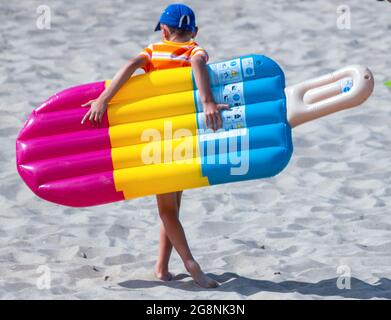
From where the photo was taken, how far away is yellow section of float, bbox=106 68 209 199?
432cm

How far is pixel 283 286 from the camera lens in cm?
440

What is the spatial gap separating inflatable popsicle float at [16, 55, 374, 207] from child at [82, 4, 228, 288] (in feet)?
0.17

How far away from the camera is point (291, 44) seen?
7.84 m

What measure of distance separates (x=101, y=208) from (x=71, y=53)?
2447 millimetres

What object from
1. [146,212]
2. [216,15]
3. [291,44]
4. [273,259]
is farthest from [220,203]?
[216,15]

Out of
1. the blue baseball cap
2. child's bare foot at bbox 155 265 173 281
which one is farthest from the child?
child's bare foot at bbox 155 265 173 281

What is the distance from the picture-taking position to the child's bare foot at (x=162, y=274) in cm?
454

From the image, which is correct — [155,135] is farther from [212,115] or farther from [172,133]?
[212,115]

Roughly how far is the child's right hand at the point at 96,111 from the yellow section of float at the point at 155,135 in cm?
5

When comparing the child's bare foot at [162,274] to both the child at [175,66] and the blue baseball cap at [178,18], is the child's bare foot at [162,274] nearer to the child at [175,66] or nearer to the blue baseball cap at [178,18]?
the child at [175,66]

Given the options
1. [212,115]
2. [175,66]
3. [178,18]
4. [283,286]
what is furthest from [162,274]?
[178,18]

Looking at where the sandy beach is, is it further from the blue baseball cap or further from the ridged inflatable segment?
the blue baseball cap

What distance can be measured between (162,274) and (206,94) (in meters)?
0.86

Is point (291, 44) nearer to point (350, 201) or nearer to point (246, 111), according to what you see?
point (350, 201)
